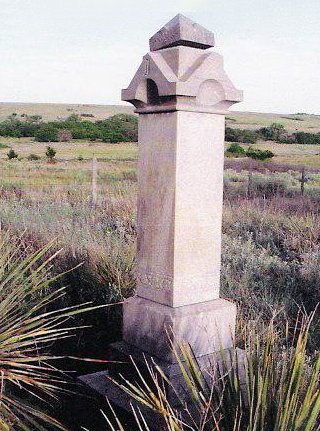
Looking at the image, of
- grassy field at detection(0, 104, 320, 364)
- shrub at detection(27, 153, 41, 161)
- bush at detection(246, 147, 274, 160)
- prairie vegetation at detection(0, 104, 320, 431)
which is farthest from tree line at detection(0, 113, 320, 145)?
prairie vegetation at detection(0, 104, 320, 431)

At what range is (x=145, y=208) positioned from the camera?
12.0 feet

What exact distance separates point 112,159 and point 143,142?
3654cm

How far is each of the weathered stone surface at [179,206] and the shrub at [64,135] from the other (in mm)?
42127

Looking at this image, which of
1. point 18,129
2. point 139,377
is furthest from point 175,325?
point 18,129

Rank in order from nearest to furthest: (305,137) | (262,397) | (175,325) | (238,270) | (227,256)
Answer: (262,397) → (175,325) → (238,270) → (227,256) → (305,137)

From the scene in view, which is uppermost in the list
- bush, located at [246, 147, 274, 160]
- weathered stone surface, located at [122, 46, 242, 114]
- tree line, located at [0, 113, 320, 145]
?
tree line, located at [0, 113, 320, 145]

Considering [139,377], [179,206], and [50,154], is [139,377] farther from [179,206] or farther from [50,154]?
[50,154]

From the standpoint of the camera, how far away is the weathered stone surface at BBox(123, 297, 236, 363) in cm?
344

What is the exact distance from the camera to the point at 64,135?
4538cm

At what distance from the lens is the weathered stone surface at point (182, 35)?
3.41 m

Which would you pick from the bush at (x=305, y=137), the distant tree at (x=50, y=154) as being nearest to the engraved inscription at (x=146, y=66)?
the distant tree at (x=50, y=154)

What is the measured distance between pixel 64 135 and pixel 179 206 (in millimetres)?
43127

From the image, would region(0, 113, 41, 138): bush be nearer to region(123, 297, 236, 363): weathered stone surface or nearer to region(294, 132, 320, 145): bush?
region(294, 132, 320, 145): bush

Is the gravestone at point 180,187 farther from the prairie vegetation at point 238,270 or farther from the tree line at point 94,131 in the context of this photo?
the tree line at point 94,131
